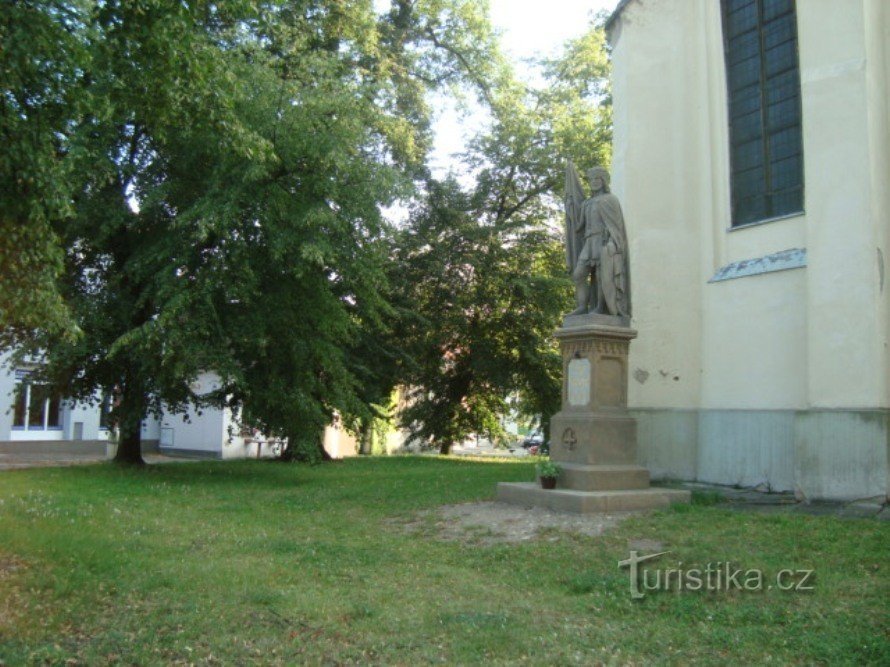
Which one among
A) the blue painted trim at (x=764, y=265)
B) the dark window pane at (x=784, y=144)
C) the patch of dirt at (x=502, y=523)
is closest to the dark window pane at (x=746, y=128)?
the dark window pane at (x=784, y=144)

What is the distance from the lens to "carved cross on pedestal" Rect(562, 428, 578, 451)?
1094 cm

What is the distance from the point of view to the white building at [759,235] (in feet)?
34.1

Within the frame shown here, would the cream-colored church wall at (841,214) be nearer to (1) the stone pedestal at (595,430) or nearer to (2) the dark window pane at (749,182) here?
(2) the dark window pane at (749,182)

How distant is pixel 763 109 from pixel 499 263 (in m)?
12.8

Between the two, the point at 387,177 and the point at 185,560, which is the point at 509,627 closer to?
the point at 185,560

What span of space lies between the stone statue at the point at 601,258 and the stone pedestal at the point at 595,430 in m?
0.36

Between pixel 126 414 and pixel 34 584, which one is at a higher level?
pixel 126 414

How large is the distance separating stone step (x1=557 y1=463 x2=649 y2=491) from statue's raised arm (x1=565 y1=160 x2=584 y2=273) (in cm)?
314

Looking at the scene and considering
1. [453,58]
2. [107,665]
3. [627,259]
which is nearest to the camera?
[107,665]

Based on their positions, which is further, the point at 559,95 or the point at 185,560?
the point at 559,95

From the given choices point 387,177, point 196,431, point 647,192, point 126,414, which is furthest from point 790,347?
point 196,431

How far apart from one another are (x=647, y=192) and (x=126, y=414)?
1137cm

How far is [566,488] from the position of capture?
1066cm

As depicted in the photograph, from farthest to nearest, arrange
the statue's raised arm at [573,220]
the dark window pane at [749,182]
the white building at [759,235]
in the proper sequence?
the dark window pane at [749,182] → the statue's raised arm at [573,220] → the white building at [759,235]
